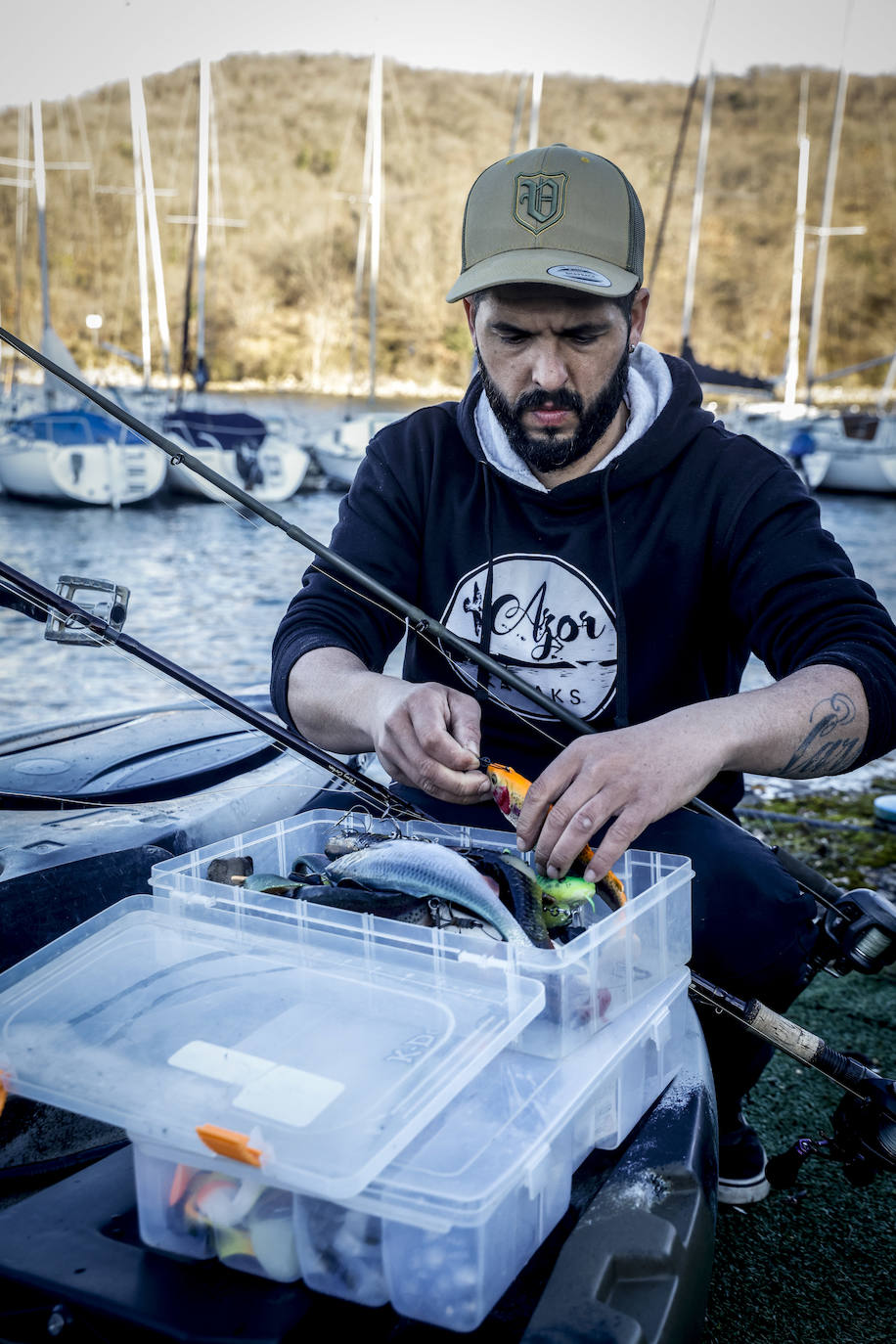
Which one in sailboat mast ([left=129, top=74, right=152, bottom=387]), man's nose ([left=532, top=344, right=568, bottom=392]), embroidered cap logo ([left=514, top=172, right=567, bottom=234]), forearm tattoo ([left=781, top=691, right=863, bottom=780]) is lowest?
forearm tattoo ([left=781, top=691, right=863, bottom=780])

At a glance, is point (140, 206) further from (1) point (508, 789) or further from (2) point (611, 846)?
(2) point (611, 846)

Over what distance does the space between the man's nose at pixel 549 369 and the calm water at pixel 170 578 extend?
1003mm

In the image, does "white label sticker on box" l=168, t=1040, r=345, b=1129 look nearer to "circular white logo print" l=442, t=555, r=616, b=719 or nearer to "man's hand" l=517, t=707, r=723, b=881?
"man's hand" l=517, t=707, r=723, b=881

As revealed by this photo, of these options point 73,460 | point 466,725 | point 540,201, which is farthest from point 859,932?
point 73,460

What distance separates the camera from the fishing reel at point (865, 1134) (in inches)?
65.3

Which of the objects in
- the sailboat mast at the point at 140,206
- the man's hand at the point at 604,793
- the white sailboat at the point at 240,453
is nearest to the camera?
the man's hand at the point at 604,793

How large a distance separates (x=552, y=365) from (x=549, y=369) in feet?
0.04

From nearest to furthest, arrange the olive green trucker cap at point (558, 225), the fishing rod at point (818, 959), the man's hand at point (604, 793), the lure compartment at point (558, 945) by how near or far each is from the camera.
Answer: the lure compartment at point (558, 945) → the man's hand at point (604, 793) → the fishing rod at point (818, 959) → the olive green trucker cap at point (558, 225)

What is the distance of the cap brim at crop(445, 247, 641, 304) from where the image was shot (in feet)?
7.02

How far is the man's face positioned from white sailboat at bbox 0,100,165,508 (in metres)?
Result: 19.7

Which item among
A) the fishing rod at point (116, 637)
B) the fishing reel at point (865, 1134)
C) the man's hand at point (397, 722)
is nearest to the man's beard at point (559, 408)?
the man's hand at point (397, 722)

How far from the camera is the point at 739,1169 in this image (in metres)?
2.04

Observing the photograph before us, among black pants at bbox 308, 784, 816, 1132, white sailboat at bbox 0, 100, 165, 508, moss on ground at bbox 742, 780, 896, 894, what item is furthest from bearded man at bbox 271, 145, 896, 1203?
white sailboat at bbox 0, 100, 165, 508

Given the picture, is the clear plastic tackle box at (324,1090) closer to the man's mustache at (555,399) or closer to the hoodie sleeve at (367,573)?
the hoodie sleeve at (367,573)
